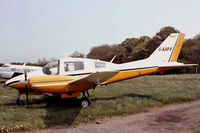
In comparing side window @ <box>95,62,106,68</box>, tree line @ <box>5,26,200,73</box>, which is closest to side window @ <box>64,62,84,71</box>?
side window @ <box>95,62,106,68</box>

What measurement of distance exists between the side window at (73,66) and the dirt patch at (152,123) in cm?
303

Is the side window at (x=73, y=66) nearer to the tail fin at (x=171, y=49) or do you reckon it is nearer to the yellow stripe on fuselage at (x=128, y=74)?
the yellow stripe on fuselage at (x=128, y=74)

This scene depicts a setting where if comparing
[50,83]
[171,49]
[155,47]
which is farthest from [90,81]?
[155,47]

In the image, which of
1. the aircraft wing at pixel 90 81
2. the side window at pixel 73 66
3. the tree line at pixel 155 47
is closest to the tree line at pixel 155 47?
the tree line at pixel 155 47

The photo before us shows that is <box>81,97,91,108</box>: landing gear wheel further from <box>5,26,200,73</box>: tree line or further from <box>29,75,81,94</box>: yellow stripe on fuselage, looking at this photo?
<box>5,26,200,73</box>: tree line

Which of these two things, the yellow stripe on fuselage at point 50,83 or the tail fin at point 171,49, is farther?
the tail fin at point 171,49

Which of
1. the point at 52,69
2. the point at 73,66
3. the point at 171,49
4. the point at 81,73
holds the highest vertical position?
the point at 171,49

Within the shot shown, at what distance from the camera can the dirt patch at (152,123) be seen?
5.66 meters

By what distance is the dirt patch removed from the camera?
18.6ft

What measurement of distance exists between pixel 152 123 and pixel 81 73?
3.94m

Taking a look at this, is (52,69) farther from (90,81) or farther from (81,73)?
(90,81)

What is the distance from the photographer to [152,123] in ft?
20.7

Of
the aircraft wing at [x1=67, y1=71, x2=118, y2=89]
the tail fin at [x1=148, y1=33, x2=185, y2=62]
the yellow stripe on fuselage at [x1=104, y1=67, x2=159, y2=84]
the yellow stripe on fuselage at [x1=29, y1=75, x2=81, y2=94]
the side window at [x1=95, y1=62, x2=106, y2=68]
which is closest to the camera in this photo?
the aircraft wing at [x1=67, y1=71, x2=118, y2=89]

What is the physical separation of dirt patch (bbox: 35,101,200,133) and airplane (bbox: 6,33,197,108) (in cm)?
170
